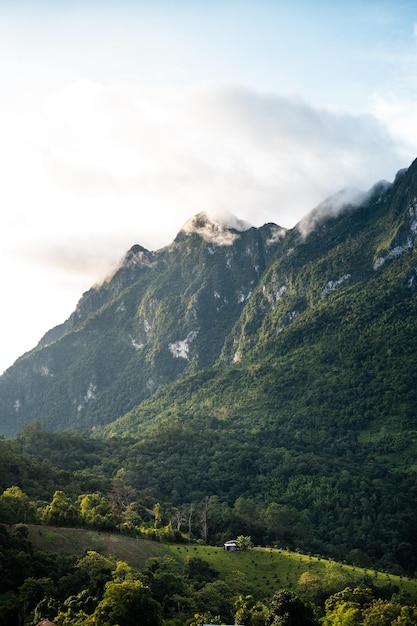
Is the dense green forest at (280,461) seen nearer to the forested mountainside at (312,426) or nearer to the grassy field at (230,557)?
the forested mountainside at (312,426)

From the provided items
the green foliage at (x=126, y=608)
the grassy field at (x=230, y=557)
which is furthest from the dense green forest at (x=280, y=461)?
the grassy field at (x=230, y=557)

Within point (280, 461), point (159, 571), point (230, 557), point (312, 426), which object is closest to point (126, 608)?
point (159, 571)

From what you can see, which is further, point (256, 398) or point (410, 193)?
point (410, 193)

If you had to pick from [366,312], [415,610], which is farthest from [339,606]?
[366,312]

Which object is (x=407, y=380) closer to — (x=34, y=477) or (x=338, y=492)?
(x=338, y=492)

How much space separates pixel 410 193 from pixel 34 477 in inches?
5045

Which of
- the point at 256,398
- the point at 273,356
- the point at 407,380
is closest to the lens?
the point at 407,380

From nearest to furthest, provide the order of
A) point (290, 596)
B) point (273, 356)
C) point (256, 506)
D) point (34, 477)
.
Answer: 1. point (290, 596)
2. point (34, 477)
3. point (256, 506)
4. point (273, 356)

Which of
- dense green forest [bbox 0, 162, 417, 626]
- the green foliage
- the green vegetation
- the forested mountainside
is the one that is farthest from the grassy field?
the green foliage

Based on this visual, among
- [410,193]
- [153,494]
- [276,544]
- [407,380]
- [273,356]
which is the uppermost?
[410,193]

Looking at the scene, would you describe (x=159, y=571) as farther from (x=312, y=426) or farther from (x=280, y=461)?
(x=312, y=426)

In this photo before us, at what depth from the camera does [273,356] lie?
163750 millimetres

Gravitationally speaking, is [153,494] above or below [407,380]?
below

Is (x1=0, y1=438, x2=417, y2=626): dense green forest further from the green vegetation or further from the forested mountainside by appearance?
the forested mountainside
